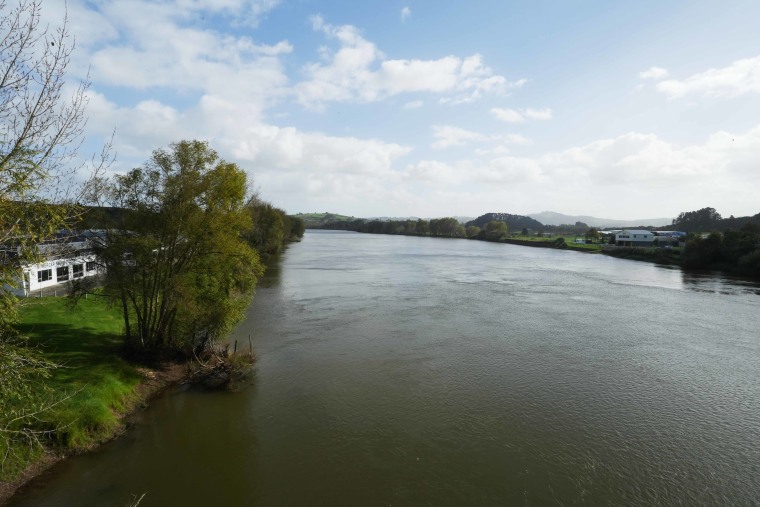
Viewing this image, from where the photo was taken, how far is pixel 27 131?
6.55m

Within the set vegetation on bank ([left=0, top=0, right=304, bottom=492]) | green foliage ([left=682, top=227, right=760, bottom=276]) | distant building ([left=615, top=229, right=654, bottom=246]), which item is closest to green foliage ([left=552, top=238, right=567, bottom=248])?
distant building ([left=615, top=229, right=654, bottom=246])

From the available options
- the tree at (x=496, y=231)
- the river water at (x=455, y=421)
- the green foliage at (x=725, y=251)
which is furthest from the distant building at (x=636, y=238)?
the river water at (x=455, y=421)

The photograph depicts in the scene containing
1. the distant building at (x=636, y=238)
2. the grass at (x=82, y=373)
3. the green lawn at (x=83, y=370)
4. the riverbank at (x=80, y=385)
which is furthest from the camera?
the distant building at (x=636, y=238)

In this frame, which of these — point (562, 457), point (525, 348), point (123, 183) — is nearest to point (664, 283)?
point (525, 348)

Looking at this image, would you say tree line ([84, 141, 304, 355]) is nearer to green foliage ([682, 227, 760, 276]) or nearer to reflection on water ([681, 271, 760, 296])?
reflection on water ([681, 271, 760, 296])

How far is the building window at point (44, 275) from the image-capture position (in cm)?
3206

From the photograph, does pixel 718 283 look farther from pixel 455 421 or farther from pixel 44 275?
pixel 44 275

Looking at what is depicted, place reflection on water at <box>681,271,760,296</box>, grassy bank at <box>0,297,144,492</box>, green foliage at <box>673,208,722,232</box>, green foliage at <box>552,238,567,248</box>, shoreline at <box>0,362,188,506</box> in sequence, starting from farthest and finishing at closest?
green foliage at <box>673,208,722,232</box> < green foliage at <box>552,238,567,248</box> < reflection on water at <box>681,271,760,296</box> < grassy bank at <box>0,297,144,492</box> < shoreline at <box>0,362,188,506</box>

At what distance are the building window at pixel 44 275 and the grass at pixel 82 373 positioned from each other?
858 centimetres

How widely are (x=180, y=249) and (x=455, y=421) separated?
1485 centimetres

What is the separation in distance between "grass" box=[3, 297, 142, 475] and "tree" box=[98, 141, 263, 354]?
194 cm

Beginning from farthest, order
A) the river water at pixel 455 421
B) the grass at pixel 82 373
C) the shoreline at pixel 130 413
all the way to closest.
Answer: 1. the grass at pixel 82 373
2. the river water at pixel 455 421
3. the shoreline at pixel 130 413

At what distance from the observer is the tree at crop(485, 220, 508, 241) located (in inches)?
6211

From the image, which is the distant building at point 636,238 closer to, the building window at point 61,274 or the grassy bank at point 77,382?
the building window at point 61,274
